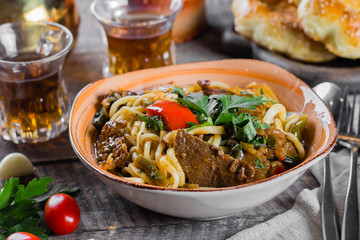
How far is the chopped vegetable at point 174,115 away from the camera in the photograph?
3729mm

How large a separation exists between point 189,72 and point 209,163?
141cm

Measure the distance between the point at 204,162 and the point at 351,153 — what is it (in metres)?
1.59

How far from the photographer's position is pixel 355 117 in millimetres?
5023

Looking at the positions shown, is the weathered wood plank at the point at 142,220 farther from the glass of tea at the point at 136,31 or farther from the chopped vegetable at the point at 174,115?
the glass of tea at the point at 136,31

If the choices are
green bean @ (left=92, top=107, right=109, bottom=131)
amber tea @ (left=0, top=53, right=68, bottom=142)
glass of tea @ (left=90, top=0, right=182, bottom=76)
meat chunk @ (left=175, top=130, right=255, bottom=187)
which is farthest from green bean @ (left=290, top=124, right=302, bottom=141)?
amber tea @ (left=0, top=53, right=68, bottom=142)

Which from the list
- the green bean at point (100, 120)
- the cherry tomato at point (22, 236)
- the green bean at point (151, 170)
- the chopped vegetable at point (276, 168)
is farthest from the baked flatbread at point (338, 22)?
the cherry tomato at point (22, 236)

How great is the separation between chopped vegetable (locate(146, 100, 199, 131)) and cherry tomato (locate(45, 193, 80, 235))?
3.15ft

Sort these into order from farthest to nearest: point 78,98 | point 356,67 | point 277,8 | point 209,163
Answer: point 277,8 < point 356,67 < point 78,98 < point 209,163

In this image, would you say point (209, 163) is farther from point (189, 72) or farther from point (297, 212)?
point (189, 72)

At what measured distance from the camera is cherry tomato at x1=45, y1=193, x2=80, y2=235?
11.5 ft

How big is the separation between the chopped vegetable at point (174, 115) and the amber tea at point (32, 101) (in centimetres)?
147

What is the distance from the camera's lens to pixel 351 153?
14.0 ft

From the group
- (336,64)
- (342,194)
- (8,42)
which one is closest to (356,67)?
(336,64)

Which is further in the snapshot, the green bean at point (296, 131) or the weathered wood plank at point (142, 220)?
the green bean at point (296, 131)
